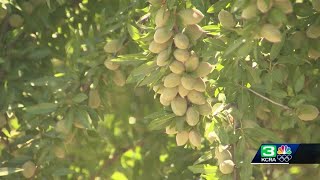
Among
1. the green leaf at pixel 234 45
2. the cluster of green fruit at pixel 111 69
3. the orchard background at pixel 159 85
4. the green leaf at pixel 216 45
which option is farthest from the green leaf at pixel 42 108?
the green leaf at pixel 234 45

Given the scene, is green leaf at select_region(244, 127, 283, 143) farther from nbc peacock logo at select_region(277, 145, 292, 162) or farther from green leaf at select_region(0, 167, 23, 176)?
green leaf at select_region(0, 167, 23, 176)

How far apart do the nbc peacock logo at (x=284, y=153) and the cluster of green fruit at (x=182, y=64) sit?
0.34 m

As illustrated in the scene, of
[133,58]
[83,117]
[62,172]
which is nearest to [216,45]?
[133,58]

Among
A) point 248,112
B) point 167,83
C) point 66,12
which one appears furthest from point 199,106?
point 66,12

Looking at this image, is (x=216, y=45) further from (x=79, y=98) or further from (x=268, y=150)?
(x=79, y=98)

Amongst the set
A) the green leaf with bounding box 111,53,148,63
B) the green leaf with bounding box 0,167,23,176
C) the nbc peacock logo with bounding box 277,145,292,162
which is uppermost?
the green leaf with bounding box 111,53,148,63

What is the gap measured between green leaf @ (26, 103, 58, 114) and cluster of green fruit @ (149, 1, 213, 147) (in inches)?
19.0

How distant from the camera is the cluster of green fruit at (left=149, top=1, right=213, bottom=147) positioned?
1.68 meters

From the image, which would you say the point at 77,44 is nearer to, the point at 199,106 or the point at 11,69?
the point at 11,69

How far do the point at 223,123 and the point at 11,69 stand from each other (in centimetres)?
86

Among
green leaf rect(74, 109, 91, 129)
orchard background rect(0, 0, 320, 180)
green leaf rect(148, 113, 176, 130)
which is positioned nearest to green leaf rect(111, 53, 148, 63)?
orchard background rect(0, 0, 320, 180)

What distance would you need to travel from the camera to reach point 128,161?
2924 mm

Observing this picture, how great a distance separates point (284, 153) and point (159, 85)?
1.55 feet

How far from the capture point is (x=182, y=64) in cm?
171
